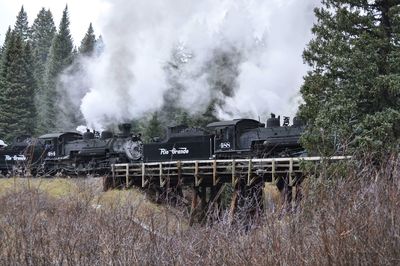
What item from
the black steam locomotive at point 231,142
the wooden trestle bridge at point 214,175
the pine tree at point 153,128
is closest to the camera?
the wooden trestle bridge at point 214,175

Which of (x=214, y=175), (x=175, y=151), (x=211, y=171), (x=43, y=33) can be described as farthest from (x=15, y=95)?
(x=43, y=33)

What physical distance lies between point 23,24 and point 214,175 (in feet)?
233

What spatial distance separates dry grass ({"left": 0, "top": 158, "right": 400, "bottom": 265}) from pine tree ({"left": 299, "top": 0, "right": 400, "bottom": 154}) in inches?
273

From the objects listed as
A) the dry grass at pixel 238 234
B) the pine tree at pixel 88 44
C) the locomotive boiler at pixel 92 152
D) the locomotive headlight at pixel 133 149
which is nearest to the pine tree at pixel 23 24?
the pine tree at pixel 88 44

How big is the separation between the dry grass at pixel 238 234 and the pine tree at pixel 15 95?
40643 millimetres

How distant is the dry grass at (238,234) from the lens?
5.50 m

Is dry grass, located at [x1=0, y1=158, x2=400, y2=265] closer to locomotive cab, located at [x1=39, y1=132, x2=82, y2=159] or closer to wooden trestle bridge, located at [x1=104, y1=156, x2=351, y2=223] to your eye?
wooden trestle bridge, located at [x1=104, y1=156, x2=351, y2=223]

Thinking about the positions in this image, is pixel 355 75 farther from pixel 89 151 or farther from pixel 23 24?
pixel 23 24

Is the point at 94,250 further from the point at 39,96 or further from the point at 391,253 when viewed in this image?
the point at 39,96

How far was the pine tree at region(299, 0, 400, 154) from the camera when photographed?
14.0m

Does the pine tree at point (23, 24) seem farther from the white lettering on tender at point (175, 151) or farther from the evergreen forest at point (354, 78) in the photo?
the evergreen forest at point (354, 78)

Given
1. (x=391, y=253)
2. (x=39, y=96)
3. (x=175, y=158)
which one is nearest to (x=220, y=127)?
(x=175, y=158)

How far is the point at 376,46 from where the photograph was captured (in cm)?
1480

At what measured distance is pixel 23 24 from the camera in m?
83.6
